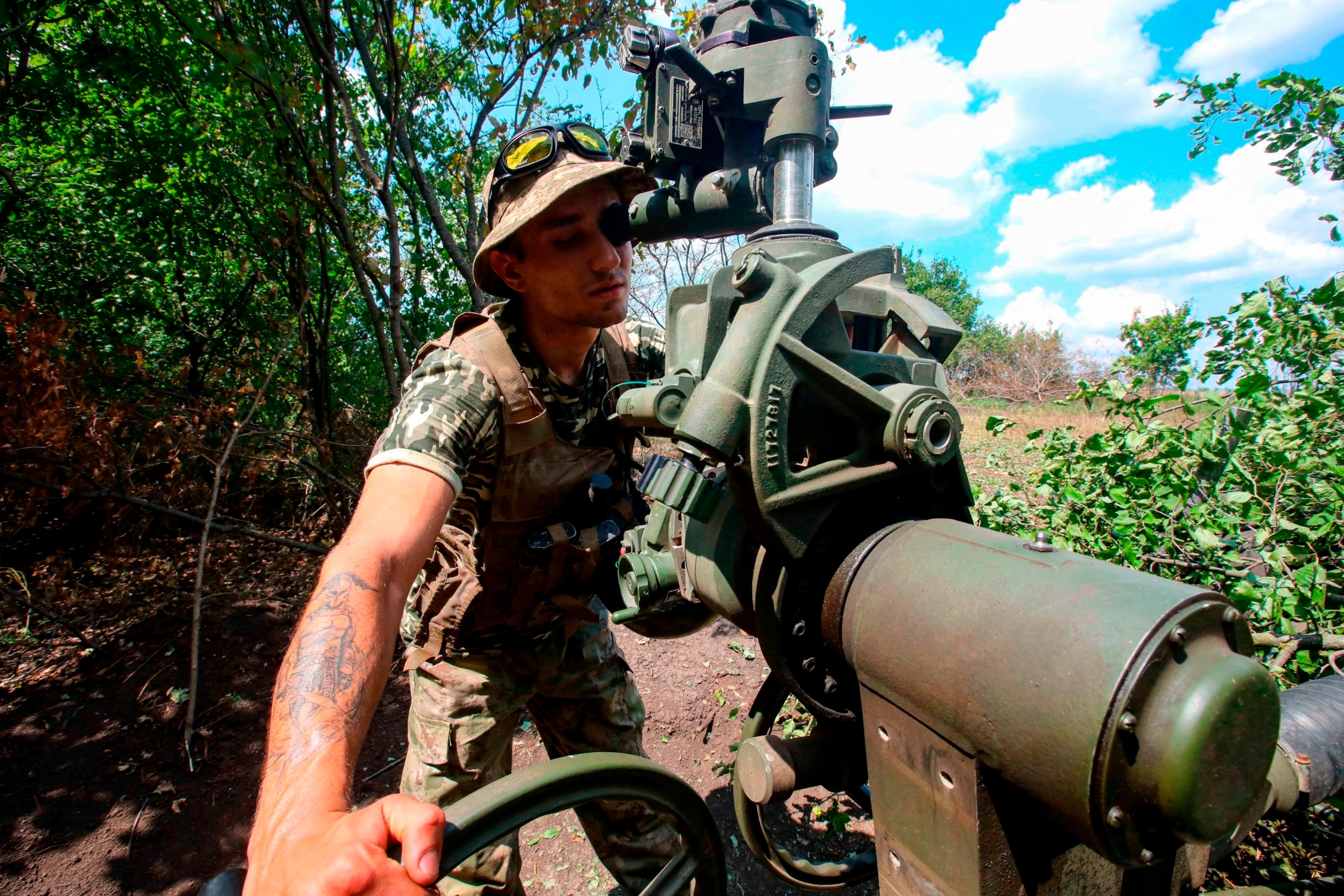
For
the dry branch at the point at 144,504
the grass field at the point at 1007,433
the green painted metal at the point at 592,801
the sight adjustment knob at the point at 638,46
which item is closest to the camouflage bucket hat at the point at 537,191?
the sight adjustment knob at the point at 638,46

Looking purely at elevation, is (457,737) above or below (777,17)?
below

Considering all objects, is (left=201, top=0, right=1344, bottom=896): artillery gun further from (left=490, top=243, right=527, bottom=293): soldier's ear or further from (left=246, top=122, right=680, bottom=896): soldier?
(left=490, top=243, right=527, bottom=293): soldier's ear

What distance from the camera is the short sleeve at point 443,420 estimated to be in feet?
5.59

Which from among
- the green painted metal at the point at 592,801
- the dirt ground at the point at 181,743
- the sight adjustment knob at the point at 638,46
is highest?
the sight adjustment knob at the point at 638,46

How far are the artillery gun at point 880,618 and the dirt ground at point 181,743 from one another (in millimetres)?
1754

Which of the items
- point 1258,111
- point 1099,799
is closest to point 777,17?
point 1099,799

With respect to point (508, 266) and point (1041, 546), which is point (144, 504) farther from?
point (1041, 546)

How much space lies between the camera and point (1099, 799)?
2.97ft

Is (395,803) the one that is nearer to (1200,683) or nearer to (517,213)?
(1200,683)

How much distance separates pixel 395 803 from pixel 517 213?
5.31ft

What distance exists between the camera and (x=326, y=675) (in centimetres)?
120

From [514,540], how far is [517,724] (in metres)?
0.71

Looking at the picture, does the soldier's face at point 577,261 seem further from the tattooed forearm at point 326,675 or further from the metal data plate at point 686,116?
the tattooed forearm at point 326,675

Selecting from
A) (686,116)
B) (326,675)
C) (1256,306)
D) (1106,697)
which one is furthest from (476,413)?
(1256,306)
